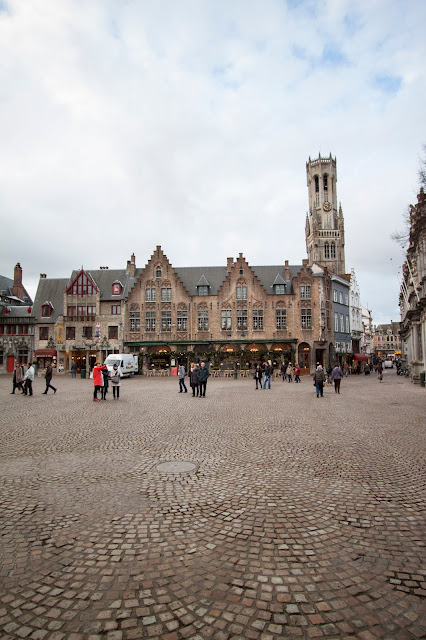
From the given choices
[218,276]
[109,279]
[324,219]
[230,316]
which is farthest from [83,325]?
[324,219]

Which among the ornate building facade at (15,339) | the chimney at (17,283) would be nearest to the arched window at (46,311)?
the ornate building facade at (15,339)

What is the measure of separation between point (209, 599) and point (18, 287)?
62396 mm

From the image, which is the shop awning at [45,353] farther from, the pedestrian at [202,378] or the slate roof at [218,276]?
the pedestrian at [202,378]

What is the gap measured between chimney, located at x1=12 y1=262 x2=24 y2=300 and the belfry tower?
5843cm

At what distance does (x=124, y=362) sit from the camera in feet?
128

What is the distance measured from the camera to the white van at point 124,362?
3666cm

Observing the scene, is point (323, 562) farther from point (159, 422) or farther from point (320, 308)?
point (320, 308)

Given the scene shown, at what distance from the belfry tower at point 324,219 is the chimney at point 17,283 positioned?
192 feet

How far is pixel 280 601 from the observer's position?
10.4 feet

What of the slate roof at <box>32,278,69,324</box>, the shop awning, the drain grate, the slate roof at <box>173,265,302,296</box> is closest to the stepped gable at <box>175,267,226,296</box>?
the slate roof at <box>173,265,302,296</box>

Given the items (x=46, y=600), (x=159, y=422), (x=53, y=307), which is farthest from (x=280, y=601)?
(x=53, y=307)

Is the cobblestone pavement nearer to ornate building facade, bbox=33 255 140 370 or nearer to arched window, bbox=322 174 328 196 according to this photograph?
ornate building facade, bbox=33 255 140 370

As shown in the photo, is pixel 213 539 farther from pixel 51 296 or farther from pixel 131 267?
pixel 51 296

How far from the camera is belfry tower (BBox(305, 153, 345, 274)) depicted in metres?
87.4
